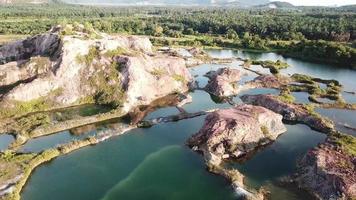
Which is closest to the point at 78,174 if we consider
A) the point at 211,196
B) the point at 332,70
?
the point at 211,196

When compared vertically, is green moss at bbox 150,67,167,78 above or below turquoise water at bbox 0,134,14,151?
above

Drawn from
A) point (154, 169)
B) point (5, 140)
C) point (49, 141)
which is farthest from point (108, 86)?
point (154, 169)

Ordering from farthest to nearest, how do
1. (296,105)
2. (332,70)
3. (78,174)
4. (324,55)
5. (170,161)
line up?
(324,55) → (332,70) → (296,105) → (170,161) → (78,174)

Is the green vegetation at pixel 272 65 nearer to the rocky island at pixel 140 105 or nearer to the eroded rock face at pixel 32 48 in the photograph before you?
the rocky island at pixel 140 105

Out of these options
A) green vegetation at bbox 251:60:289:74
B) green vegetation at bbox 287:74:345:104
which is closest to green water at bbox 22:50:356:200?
green vegetation at bbox 287:74:345:104

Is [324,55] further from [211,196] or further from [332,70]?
[211,196]

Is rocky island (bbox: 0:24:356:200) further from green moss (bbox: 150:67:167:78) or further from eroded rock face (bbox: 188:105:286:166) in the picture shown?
green moss (bbox: 150:67:167:78)
